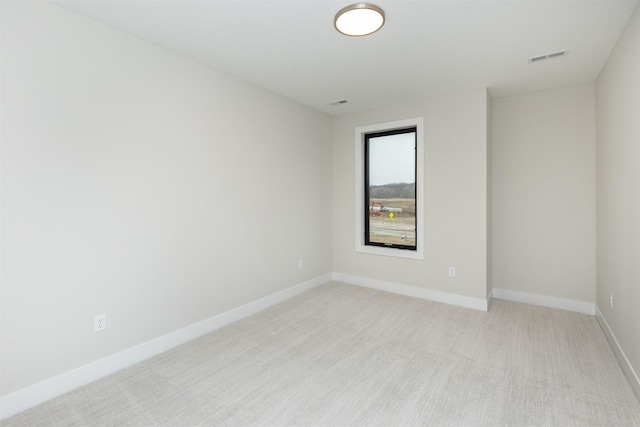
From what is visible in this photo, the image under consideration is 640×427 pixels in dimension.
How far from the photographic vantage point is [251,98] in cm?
347

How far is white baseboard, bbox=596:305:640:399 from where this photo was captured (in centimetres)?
207

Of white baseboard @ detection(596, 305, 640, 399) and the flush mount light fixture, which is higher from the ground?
the flush mount light fixture

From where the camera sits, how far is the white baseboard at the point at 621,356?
2068 mm

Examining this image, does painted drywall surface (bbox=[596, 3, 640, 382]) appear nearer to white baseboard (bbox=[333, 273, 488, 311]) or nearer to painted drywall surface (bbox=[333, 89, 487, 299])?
painted drywall surface (bbox=[333, 89, 487, 299])

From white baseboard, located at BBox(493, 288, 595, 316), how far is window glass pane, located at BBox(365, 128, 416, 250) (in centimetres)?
125

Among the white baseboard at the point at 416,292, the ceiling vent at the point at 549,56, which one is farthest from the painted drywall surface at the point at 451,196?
the ceiling vent at the point at 549,56

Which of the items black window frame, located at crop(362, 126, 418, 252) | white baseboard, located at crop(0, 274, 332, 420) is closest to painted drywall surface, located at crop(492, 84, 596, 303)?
black window frame, located at crop(362, 126, 418, 252)

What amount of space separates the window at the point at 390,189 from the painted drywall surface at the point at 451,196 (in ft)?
0.34

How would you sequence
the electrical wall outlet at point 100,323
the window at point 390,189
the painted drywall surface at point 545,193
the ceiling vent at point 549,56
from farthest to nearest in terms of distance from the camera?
the window at point 390,189
the painted drywall surface at point 545,193
the ceiling vent at point 549,56
the electrical wall outlet at point 100,323

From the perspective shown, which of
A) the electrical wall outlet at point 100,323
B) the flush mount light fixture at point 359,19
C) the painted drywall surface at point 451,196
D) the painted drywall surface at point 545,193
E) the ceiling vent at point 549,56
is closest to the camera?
the flush mount light fixture at point 359,19

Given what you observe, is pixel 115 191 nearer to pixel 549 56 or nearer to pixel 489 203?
pixel 549 56

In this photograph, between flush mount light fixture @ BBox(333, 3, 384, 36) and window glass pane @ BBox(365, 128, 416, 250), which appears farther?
window glass pane @ BBox(365, 128, 416, 250)

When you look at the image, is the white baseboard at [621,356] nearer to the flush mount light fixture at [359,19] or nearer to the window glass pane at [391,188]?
the window glass pane at [391,188]

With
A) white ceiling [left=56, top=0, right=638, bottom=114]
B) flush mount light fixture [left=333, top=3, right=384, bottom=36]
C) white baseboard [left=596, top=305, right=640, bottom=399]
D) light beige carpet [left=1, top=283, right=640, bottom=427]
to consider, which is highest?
white ceiling [left=56, top=0, right=638, bottom=114]
